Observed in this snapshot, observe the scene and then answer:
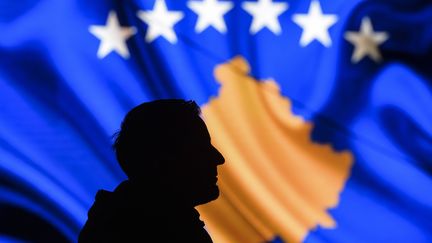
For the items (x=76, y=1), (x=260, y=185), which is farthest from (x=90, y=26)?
(x=260, y=185)

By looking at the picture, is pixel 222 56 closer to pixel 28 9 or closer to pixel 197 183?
pixel 28 9

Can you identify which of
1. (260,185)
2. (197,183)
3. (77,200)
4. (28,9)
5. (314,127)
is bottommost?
(197,183)

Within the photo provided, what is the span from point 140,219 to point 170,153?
0.11m

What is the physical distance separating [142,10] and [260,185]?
22.3 inches

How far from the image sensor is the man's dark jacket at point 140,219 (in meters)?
0.83

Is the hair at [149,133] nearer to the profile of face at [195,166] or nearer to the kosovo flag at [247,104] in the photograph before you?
the profile of face at [195,166]

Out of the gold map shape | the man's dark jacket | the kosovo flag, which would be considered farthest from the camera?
the gold map shape

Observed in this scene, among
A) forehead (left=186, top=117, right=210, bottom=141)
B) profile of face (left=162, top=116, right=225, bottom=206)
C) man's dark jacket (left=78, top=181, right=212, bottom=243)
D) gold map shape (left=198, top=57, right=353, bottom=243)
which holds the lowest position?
man's dark jacket (left=78, top=181, right=212, bottom=243)

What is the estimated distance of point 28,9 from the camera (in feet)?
5.19

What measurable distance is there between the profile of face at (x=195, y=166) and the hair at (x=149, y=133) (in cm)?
1

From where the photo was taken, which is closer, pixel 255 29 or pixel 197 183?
pixel 197 183

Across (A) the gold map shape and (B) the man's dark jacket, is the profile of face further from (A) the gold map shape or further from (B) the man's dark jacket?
(A) the gold map shape

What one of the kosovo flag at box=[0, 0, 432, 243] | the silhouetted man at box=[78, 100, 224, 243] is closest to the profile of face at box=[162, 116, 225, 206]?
the silhouetted man at box=[78, 100, 224, 243]

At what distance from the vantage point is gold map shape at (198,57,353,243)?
166 cm
